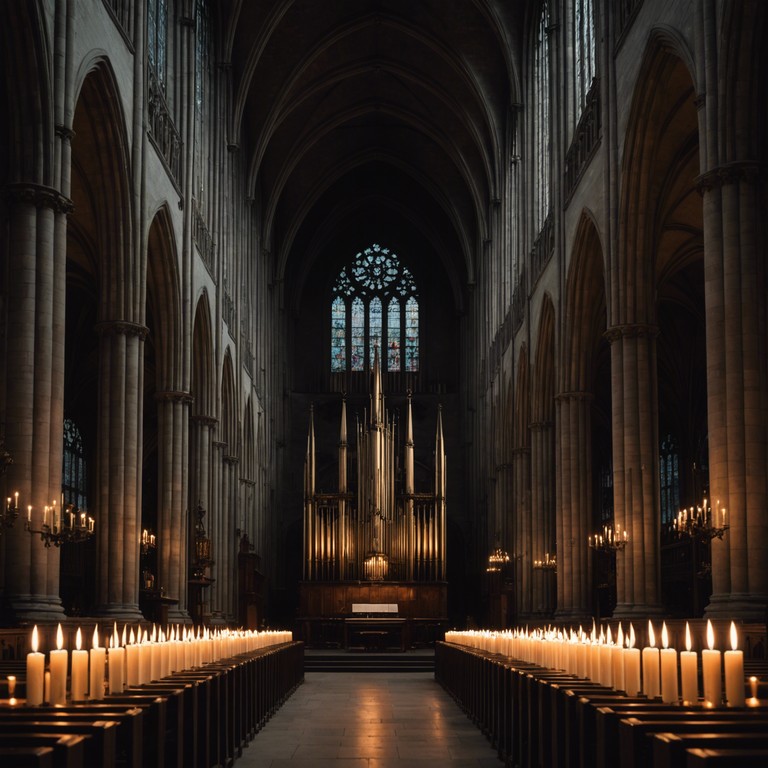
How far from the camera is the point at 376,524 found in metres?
44.6

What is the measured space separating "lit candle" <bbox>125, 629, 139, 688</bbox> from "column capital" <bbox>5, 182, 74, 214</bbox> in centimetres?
990

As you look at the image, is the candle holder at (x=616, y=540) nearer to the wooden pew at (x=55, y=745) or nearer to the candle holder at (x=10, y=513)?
the candle holder at (x=10, y=513)

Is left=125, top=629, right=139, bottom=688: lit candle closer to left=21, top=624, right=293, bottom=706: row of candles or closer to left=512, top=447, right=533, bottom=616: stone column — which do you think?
left=21, top=624, right=293, bottom=706: row of candles

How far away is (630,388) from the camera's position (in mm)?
Answer: 21703

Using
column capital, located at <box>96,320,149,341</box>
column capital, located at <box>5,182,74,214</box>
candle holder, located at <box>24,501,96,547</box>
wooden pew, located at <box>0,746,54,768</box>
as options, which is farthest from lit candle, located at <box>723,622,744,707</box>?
column capital, located at <box>96,320,149,341</box>

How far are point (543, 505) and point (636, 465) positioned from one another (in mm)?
11234

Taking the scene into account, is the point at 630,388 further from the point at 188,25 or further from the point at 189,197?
the point at 188,25

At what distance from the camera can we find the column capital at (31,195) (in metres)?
16.3

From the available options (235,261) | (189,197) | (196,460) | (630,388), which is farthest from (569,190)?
(235,261)

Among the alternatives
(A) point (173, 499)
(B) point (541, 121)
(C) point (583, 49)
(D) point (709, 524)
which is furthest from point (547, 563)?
(D) point (709, 524)

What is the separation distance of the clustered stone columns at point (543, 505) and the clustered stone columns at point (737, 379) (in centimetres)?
1635

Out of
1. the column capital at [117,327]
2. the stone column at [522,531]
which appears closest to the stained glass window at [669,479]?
the stone column at [522,531]

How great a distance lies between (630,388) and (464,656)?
6.92 metres

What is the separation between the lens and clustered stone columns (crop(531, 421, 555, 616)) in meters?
32.3
